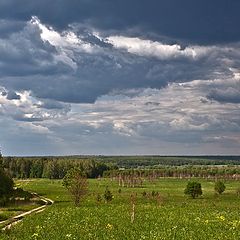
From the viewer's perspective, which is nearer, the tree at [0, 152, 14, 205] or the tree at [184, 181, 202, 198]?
the tree at [0, 152, 14, 205]

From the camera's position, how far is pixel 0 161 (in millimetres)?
93812

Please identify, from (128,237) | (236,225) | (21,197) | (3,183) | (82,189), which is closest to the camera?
(128,237)

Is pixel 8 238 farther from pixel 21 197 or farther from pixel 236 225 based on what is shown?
pixel 21 197

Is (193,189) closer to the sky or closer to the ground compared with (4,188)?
closer to the ground

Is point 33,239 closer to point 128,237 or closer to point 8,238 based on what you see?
point 8,238

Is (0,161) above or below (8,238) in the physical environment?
above

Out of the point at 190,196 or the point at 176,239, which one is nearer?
the point at 176,239

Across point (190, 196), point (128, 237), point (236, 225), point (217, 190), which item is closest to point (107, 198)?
point (190, 196)

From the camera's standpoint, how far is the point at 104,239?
27.7 m

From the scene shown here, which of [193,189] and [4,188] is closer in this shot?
[4,188]

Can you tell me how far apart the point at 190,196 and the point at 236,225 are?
85.4 meters

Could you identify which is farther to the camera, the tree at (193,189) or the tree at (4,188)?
the tree at (193,189)

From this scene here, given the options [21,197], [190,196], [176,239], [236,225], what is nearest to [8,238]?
[176,239]

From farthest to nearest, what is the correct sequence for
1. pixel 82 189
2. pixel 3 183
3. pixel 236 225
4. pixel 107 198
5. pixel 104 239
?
1. pixel 107 198
2. pixel 3 183
3. pixel 82 189
4. pixel 236 225
5. pixel 104 239
